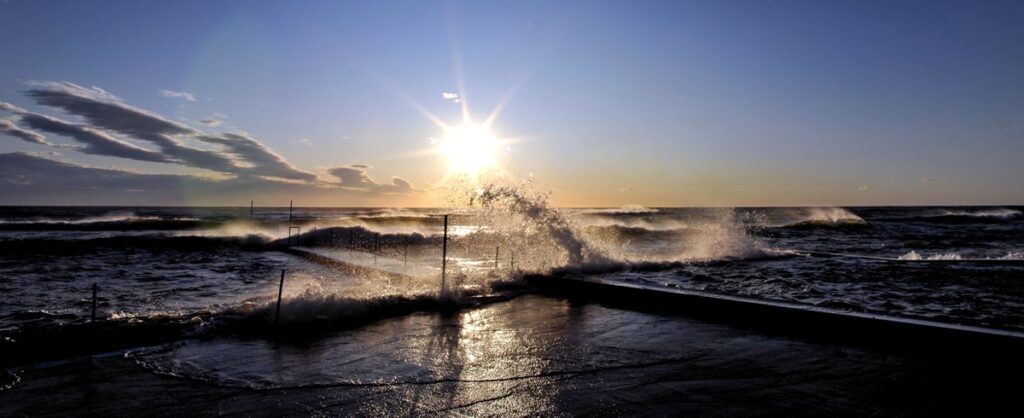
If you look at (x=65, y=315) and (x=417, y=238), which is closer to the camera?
→ (x=65, y=315)

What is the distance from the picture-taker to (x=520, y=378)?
5.41m

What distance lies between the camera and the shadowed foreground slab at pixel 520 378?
15.2 ft

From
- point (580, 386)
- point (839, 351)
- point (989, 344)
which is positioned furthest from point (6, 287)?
point (989, 344)

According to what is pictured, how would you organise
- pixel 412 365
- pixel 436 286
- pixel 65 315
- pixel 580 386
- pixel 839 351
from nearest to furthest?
pixel 580 386
pixel 412 365
pixel 839 351
pixel 65 315
pixel 436 286

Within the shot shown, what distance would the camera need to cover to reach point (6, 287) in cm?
1173

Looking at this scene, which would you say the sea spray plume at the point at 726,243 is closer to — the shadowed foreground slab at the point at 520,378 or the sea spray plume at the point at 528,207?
the sea spray plume at the point at 528,207

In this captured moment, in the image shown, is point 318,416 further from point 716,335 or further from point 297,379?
point 716,335

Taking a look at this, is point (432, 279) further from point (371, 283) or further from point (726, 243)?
point (726, 243)

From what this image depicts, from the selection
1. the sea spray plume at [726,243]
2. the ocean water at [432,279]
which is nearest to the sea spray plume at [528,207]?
the ocean water at [432,279]

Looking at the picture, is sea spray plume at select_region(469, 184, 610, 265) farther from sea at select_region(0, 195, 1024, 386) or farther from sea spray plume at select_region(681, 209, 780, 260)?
sea spray plume at select_region(681, 209, 780, 260)

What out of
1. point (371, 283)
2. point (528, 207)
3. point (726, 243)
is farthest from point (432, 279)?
point (726, 243)

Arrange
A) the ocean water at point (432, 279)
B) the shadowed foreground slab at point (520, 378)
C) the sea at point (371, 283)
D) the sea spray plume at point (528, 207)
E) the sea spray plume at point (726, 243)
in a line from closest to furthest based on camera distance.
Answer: the shadowed foreground slab at point (520, 378)
the sea at point (371, 283)
the ocean water at point (432, 279)
the sea spray plume at point (528, 207)
the sea spray plume at point (726, 243)

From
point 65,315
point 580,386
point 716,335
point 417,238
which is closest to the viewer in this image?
point 580,386

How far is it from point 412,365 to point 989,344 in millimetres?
6716
